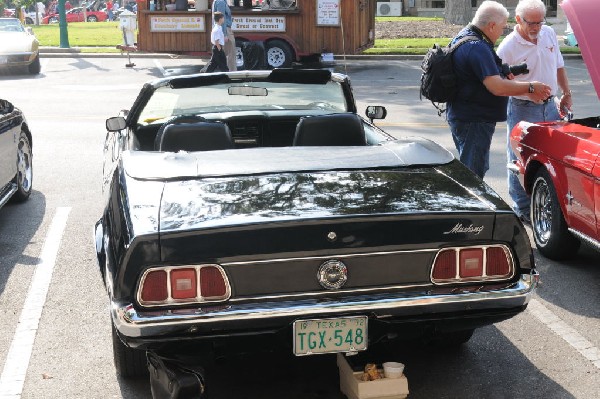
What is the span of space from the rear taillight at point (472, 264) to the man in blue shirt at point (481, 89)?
2845 millimetres

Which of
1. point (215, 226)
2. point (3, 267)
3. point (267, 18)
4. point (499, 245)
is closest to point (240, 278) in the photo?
point (215, 226)

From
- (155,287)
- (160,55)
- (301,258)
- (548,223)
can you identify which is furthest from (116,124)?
(160,55)

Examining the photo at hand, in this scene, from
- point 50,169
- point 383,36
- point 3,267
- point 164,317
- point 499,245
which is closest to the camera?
point 164,317

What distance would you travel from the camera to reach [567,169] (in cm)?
641

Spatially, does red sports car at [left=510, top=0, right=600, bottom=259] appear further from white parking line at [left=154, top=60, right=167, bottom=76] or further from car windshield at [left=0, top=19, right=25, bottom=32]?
car windshield at [left=0, top=19, right=25, bottom=32]

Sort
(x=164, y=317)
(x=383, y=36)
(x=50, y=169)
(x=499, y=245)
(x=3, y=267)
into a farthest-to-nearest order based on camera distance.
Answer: (x=383, y=36)
(x=50, y=169)
(x=3, y=267)
(x=499, y=245)
(x=164, y=317)

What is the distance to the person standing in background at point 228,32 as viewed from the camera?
2019 centimetres

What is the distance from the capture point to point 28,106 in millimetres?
16141

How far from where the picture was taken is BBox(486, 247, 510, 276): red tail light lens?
4215 millimetres

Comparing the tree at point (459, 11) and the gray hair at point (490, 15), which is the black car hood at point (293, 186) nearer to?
the gray hair at point (490, 15)

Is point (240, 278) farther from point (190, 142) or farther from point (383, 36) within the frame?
point (383, 36)

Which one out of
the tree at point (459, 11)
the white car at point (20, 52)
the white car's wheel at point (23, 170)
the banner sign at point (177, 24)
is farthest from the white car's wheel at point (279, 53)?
the tree at point (459, 11)

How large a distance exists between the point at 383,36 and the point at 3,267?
2514 centimetres

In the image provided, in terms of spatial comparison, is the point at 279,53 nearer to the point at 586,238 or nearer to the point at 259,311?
the point at 586,238
